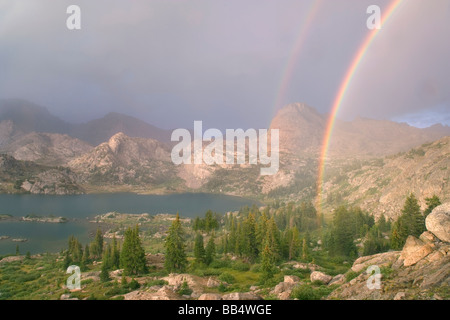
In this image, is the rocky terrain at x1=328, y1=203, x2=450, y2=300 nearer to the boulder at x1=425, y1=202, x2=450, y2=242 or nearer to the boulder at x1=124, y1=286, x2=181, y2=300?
the boulder at x1=425, y1=202, x2=450, y2=242

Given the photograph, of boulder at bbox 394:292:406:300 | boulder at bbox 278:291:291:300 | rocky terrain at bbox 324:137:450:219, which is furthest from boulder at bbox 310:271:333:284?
rocky terrain at bbox 324:137:450:219

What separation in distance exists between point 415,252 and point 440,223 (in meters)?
4.26

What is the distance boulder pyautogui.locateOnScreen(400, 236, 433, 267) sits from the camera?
2197 centimetres

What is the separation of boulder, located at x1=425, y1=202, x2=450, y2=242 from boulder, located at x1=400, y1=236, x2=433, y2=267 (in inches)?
81.1

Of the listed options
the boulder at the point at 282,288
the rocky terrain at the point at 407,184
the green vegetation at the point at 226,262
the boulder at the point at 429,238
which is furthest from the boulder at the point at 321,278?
the rocky terrain at the point at 407,184

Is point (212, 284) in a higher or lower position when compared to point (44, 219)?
higher

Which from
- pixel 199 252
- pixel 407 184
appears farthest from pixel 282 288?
pixel 407 184

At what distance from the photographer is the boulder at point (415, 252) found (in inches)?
865

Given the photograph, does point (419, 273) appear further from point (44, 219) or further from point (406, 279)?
point (44, 219)

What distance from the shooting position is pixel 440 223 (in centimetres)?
2394

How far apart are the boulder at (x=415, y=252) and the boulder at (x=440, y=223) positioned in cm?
206

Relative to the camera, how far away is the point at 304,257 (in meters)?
52.0
